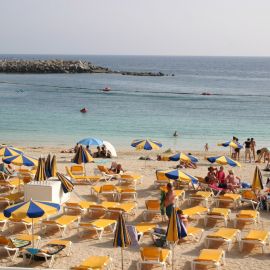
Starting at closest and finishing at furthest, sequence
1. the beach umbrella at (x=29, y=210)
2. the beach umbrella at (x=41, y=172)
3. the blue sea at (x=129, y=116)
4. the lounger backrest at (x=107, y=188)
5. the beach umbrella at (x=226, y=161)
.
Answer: the beach umbrella at (x=29, y=210)
the beach umbrella at (x=41, y=172)
the lounger backrest at (x=107, y=188)
the beach umbrella at (x=226, y=161)
the blue sea at (x=129, y=116)

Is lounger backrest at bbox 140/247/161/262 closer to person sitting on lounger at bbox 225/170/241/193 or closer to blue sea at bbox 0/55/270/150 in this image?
person sitting on lounger at bbox 225/170/241/193

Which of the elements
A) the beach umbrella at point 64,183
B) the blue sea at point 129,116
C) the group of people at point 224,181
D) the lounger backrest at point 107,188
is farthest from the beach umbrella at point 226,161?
the blue sea at point 129,116

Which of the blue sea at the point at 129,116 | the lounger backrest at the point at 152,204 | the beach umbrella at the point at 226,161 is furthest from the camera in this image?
the blue sea at the point at 129,116

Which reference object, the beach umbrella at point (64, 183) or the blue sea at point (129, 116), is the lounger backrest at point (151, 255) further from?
the blue sea at point (129, 116)

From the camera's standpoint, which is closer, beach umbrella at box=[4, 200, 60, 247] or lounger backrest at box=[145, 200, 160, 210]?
beach umbrella at box=[4, 200, 60, 247]

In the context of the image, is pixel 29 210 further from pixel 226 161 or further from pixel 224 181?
pixel 226 161

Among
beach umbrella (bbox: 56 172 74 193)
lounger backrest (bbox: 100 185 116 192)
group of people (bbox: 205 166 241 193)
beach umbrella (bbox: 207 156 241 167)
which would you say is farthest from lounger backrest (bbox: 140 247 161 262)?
beach umbrella (bbox: 207 156 241 167)

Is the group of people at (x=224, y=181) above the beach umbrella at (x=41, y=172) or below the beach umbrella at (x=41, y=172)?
below

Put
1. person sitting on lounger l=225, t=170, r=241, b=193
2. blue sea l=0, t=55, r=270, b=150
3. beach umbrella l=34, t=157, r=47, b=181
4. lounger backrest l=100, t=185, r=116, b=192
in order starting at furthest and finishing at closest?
blue sea l=0, t=55, r=270, b=150, person sitting on lounger l=225, t=170, r=241, b=193, lounger backrest l=100, t=185, r=116, b=192, beach umbrella l=34, t=157, r=47, b=181

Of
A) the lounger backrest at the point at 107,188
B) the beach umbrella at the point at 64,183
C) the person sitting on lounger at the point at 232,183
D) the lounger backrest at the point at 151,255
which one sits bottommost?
the lounger backrest at the point at 151,255

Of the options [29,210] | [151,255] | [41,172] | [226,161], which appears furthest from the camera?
[226,161]

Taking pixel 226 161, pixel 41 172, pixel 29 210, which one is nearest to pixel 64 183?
pixel 41 172

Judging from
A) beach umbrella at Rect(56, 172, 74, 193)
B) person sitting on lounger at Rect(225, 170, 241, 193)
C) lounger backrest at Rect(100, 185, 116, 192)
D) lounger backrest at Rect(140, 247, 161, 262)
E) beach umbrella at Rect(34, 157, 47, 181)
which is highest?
beach umbrella at Rect(34, 157, 47, 181)

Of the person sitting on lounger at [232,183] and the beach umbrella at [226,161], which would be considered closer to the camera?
the person sitting on lounger at [232,183]
